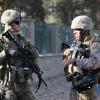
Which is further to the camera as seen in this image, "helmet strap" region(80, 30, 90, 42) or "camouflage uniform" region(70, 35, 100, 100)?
"helmet strap" region(80, 30, 90, 42)

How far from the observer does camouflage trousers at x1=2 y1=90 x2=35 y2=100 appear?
7.14 metres

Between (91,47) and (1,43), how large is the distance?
3.93ft

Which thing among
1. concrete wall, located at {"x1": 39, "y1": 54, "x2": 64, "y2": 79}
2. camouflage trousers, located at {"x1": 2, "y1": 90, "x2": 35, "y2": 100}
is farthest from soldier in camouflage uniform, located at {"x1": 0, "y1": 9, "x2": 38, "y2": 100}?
concrete wall, located at {"x1": 39, "y1": 54, "x2": 64, "y2": 79}

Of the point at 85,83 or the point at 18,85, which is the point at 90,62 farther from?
the point at 18,85

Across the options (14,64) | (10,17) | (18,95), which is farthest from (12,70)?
(10,17)

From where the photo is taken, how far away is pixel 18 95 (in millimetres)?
7219

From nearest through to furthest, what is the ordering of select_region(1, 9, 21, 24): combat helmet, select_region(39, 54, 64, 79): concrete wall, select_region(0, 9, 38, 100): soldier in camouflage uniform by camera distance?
select_region(0, 9, 38, 100): soldier in camouflage uniform → select_region(1, 9, 21, 24): combat helmet → select_region(39, 54, 64, 79): concrete wall

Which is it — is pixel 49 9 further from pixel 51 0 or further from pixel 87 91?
pixel 87 91

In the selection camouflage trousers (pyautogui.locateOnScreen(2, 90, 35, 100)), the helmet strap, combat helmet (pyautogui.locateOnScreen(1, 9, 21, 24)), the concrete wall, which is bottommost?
the concrete wall

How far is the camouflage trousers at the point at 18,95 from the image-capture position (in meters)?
7.14

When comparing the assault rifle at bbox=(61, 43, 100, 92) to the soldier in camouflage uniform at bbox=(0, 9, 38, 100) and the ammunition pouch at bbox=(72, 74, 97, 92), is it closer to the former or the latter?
the ammunition pouch at bbox=(72, 74, 97, 92)

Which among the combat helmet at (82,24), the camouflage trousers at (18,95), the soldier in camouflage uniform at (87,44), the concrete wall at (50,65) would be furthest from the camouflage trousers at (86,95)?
the concrete wall at (50,65)

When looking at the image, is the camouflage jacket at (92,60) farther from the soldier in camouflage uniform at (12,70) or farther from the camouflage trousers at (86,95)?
the soldier in camouflage uniform at (12,70)

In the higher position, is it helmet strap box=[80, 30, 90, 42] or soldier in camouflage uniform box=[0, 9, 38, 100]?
helmet strap box=[80, 30, 90, 42]
